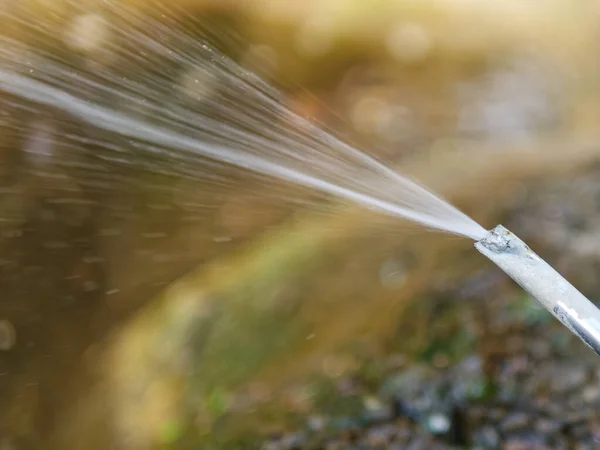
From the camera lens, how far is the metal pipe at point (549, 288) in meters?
0.66

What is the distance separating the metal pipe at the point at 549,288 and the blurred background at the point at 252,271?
0.57m

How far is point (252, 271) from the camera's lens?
1.76 m

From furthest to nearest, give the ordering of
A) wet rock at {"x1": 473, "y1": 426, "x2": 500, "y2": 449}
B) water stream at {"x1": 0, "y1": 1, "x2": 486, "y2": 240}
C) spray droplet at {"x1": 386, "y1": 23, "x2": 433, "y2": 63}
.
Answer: spray droplet at {"x1": 386, "y1": 23, "x2": 433, "y2": 63} < water stream at {"x1": 0, "y1": 1, "x2": 486, "y2": 240} < wet rock at {"x1": 473, "y1": 426, "x2": 500, "y2": 449}

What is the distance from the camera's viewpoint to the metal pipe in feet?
2.17

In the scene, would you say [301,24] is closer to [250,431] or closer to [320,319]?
[320,319]

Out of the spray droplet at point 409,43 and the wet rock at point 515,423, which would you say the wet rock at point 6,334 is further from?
the spray droplet at point 409,43

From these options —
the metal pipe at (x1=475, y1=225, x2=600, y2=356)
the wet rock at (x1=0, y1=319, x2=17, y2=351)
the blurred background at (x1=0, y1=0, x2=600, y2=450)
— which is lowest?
the wet rock at (x1=0, y1=319, x2=17, y2=351)

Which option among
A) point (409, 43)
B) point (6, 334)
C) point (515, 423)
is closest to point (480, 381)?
point (515, 423)

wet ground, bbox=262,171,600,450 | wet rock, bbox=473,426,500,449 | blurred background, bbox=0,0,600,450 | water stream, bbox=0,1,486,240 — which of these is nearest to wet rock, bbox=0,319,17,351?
blurred background, bbox=0,0,600,450

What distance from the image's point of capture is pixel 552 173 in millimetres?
1757

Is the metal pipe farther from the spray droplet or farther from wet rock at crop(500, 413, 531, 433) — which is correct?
the spray droplet

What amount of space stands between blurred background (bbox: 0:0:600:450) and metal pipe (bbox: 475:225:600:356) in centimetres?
57

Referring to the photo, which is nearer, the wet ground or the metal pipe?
the metal pipe

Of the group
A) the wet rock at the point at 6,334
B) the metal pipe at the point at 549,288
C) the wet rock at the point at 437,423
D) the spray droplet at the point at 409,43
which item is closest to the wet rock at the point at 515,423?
the wet rock at the point at 437,423
